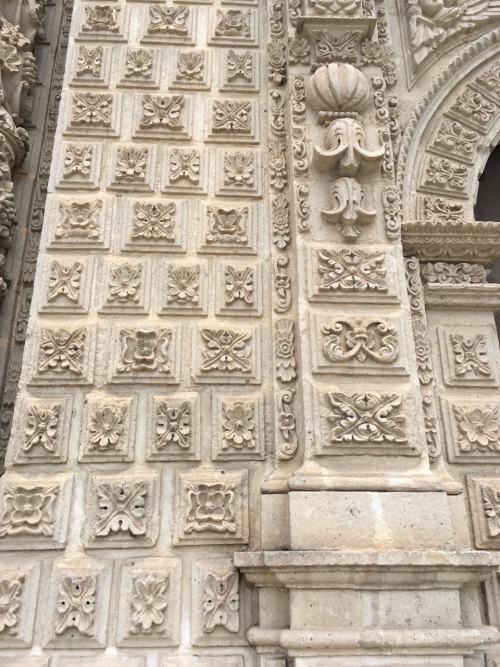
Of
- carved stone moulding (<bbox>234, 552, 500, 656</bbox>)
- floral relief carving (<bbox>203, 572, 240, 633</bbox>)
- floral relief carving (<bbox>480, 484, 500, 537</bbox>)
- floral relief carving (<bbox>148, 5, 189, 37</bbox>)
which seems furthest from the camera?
floral relief carving (<bbox>148, 5, 189, 37</bbox>)

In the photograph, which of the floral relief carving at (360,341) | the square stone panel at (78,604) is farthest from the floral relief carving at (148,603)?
the floral relief carving at (360,341)

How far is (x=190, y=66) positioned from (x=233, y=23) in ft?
2.14

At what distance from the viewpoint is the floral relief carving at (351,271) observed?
4.14 m

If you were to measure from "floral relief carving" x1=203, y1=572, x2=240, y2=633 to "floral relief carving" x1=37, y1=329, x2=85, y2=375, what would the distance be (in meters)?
1.62

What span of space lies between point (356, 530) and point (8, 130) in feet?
13.1

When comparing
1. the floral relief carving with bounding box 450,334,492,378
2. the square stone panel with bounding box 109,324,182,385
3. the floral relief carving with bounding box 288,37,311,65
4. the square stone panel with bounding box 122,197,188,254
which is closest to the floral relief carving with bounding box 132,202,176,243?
the square stone panel with bounding box 122,197,188,254

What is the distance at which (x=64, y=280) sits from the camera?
4.25m

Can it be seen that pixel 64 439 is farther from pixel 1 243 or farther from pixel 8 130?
pixel 8 130

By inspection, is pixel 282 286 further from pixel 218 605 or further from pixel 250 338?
pixel 218 605

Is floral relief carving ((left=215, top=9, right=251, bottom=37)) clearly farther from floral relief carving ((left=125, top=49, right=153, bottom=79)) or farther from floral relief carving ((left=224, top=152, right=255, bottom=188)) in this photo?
floral relief carving ((left=224, top=152, right=255, bottom=188))

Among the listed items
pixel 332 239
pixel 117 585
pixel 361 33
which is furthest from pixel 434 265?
pixel 117 585

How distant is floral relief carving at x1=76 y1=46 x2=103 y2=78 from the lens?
5.03 meters

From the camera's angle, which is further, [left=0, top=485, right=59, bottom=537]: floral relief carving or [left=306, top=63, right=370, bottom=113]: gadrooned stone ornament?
[left=306, top=63, right=370, bottom=113]: gadrooned stone ornament

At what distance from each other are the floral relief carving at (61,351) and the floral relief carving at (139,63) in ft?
7.91
